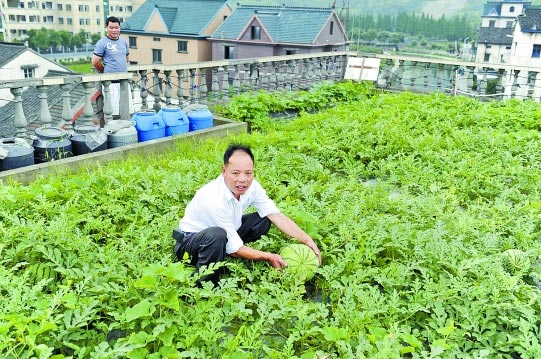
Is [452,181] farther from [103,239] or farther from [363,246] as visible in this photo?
[103,239]

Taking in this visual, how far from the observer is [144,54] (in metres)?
44.0

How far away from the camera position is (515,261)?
163 inches

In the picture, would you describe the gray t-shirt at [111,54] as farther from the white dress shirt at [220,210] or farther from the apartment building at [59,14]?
the apartment building at [59,14]

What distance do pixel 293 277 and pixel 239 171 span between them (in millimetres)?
970

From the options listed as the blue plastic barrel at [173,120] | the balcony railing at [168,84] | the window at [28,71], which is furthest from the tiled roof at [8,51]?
the blue plastic barrel at [173,120]

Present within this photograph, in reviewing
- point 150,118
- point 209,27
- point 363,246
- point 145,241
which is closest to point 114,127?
point 150,118

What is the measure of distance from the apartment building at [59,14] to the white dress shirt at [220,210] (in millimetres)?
73698

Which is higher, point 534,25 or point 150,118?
point 534,25

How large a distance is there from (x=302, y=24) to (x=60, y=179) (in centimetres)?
3132

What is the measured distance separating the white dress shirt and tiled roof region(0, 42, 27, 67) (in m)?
24.0

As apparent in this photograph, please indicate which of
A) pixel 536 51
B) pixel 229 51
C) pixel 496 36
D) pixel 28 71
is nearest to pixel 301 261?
pixel 28 71

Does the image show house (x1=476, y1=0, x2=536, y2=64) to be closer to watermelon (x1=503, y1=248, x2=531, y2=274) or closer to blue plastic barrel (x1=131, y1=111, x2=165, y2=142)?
blue plastic barrel (x1=131, y1=111, x2=165, y2=142)

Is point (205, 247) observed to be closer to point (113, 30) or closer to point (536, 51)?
point (113, 30)

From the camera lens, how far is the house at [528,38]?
3678cm
